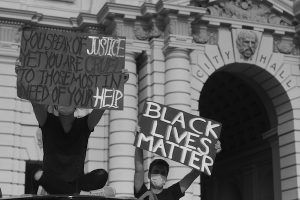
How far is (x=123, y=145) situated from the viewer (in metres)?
22.5

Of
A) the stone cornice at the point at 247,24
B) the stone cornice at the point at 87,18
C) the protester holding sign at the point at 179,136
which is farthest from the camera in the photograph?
the stone cornice at the point at 247,24

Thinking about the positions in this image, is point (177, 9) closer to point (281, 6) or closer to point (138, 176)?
point (281, 6)

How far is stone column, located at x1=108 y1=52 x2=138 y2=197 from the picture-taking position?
871 inches

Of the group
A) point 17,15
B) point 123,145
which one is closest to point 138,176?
point 123,145

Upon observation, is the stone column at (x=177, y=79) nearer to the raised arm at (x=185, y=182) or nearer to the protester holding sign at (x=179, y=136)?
the protester holding sign at (x=179, y=136)

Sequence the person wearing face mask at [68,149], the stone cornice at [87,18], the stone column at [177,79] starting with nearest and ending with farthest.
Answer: the person wearing face mask at [68,149], the stone column at [177,79], the stone cornice at [87,18]

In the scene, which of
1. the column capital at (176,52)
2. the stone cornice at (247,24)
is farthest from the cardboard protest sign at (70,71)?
the stone cornice at (247,24)

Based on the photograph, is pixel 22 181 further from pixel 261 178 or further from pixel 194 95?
pixel 261 178

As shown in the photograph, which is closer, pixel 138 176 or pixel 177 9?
pixel 138 176

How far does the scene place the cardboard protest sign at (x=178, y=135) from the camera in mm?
9352

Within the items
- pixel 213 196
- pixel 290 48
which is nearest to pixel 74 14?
pixel 290 48

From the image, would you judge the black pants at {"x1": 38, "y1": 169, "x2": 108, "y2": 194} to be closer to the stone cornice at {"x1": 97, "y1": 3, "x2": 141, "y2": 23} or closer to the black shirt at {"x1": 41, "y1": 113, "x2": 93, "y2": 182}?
the black shirt at {"x1": 41, "y1": 113, "x2": 93, "y2": 182}

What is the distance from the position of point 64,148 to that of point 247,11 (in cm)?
1813

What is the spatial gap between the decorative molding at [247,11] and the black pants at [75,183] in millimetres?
17487
